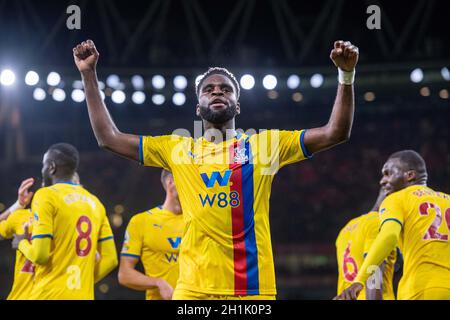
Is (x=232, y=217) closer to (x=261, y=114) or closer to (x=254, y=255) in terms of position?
(x=254, y=255)

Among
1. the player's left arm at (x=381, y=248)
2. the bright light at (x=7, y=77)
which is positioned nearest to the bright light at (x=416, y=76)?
the bright light at (x=7, y=77)

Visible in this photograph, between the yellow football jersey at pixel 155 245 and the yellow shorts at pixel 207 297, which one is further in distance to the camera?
the yellow football jersey at pixel 155 245

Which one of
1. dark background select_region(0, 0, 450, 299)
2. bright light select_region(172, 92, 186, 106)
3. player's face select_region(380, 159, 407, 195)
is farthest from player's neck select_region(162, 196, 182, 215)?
bright light select_region(172, 92, 186, 106)

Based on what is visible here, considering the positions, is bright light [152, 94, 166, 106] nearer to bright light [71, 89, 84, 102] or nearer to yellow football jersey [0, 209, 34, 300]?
bright light [71, 89, 84, 102]

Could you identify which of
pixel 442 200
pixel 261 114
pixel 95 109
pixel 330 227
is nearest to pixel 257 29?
pixel 261 114

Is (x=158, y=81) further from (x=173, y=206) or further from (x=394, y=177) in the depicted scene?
(x=394, y=177)

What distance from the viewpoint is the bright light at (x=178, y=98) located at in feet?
49.9

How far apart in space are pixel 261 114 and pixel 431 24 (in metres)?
5.15

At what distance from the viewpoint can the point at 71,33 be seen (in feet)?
43.9

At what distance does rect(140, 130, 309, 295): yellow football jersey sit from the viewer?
12.1 feet

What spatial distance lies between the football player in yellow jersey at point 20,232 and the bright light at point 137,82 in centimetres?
891

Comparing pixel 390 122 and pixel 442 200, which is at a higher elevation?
pixel 390 122

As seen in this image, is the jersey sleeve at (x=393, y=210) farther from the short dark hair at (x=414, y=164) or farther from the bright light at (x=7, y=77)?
the bright light at (x=7, y=77)
